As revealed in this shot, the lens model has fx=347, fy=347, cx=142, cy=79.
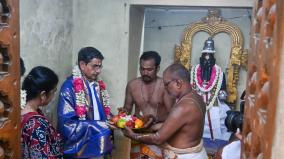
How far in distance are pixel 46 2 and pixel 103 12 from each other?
35.7 inches

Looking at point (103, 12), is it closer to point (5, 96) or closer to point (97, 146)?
point (97, 146)

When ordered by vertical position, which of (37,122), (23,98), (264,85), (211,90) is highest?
(264,85)

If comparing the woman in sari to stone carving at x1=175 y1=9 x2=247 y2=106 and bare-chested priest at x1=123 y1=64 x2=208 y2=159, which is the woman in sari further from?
stone carving at x1=175 y1=9 x2=247 y2=106

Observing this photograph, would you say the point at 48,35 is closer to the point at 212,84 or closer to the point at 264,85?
the point at 212,84

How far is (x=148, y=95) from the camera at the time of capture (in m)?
3.88

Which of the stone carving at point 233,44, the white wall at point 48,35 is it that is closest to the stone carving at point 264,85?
the white wall at point 48,35

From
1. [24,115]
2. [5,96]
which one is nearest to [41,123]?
[24,115]

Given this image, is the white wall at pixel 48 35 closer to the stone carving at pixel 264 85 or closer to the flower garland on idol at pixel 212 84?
the flower garland on idol at pixel 212 84

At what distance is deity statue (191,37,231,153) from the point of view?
4836mm

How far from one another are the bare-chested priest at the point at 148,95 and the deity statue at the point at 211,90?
128 cm

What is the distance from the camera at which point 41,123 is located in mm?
2229

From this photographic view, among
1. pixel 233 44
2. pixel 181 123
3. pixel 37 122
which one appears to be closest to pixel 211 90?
pixel 233 44

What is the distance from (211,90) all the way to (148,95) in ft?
4.72

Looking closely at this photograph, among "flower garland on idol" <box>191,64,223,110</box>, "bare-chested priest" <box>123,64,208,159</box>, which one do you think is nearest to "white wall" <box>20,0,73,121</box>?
"bare-chested priest" <box>123,64,208,159</box>
